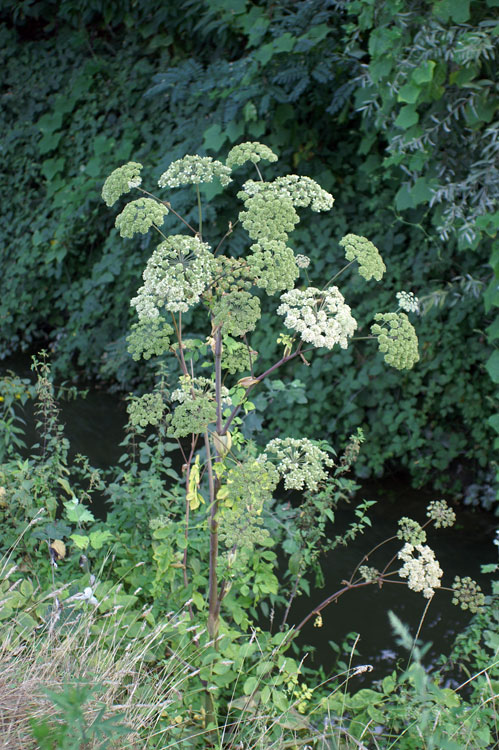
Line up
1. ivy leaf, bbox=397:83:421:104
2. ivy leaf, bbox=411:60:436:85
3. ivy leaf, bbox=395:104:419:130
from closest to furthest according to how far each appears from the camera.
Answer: ivy leaf, bbox=411:60:436:85, ivy leaf, bbox=397:83:421:104, ivy leaf, bbox=395:104:419:130

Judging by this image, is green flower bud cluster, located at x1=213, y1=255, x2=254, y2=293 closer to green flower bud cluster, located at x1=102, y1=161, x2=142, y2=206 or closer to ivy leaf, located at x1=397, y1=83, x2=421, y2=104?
green flower bud cluster, located at x1=102, y1=161, x2=142, y2=206

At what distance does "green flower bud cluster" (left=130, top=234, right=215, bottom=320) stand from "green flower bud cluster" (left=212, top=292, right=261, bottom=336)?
0.08m

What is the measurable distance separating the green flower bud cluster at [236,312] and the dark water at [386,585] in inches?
59.7

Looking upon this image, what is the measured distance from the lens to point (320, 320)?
1790 millimetres

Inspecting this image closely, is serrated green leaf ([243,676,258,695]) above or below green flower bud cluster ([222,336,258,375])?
below

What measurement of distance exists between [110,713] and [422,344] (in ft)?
10.6

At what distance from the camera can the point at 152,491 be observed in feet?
8.77

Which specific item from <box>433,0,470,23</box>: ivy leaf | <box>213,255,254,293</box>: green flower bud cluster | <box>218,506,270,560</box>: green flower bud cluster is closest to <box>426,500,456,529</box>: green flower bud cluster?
<box>218,506,270,560</box>: green flower bud cluster

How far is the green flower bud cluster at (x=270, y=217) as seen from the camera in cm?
180

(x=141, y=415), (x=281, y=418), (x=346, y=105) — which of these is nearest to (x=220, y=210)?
(x=346, y=105)

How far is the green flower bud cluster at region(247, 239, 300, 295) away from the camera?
1767 millimetres

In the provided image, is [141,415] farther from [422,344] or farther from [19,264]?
[19,264]

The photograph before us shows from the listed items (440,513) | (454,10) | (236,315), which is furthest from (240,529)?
(454,10)

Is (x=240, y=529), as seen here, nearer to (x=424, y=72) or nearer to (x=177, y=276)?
(x=177, y=276)
